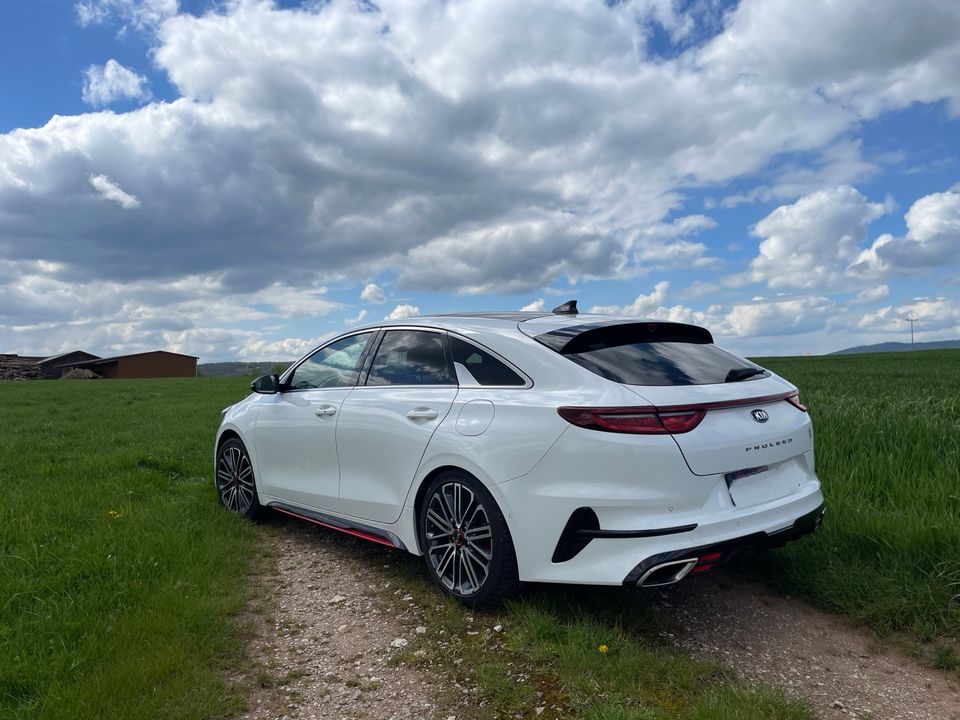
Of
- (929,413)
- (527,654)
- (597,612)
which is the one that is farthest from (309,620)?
(929,413)

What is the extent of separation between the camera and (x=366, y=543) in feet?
18.1

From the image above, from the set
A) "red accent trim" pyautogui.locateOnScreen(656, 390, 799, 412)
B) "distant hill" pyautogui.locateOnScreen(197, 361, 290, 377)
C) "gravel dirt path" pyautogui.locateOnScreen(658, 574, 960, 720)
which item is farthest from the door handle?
"distant hill" pyautogui.locateOnScreen(197, 361, 290, 377)

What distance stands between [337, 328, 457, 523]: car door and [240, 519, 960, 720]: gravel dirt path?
0.61 m

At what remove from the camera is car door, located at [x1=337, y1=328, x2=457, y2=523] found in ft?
13.6

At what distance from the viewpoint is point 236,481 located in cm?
624

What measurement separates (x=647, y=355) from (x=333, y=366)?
8.49 feet

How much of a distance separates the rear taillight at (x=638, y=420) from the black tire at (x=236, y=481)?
3622 millimetres

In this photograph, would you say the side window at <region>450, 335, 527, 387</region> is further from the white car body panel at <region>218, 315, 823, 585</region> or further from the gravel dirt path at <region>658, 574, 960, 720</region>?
the gravel dirt path at <region>658, 574, 960, 720</region>

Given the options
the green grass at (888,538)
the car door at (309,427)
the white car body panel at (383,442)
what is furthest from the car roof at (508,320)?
the green grass at (888,538)

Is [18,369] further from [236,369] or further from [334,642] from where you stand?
[334,642]

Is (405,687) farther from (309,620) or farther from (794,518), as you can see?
(794,518)

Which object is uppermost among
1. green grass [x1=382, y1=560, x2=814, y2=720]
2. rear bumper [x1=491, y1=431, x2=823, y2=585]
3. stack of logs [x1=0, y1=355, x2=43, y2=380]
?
stack of logs [x1=0, y1=355, x2=43, y2=380]

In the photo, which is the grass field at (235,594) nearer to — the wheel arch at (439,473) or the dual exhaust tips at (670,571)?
the dual exhaust tips at (670,571)

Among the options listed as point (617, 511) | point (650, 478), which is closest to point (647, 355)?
point (650, 478)
